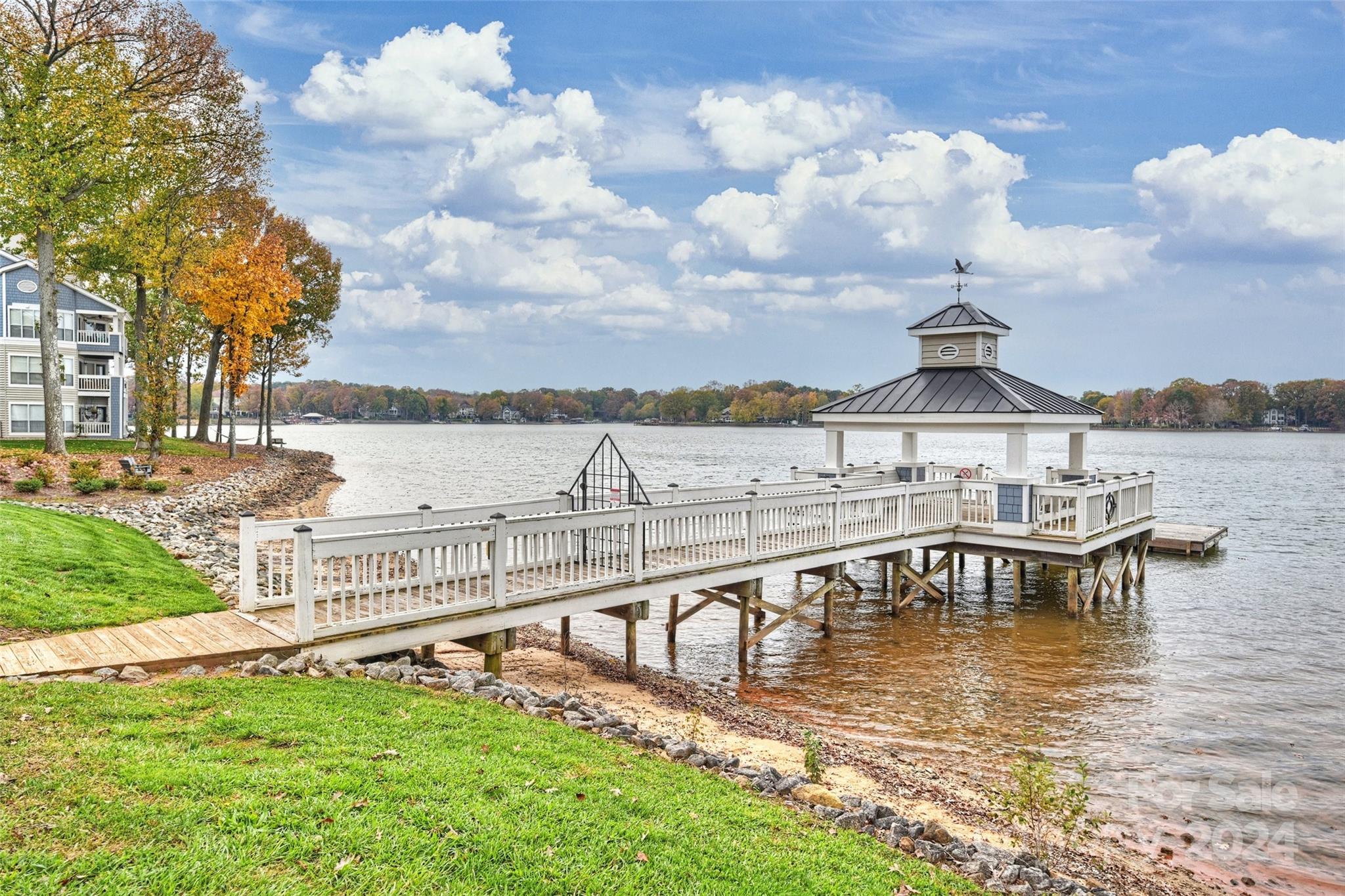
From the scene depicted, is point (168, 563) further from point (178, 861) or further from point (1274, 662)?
point (1274, 662)

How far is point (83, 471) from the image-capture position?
66.4 ft

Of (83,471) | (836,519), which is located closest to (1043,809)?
(836,519)

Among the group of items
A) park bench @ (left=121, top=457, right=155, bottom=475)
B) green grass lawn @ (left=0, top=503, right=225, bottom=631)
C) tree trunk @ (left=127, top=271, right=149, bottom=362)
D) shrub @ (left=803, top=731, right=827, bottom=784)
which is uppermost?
tree trunk @ (left=127, top=271, right=149, bottom=362)

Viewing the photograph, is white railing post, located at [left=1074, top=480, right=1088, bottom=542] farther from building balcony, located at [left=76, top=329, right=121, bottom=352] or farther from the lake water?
building balcony, located at [left=76, top=329, right=121, bottom=352]

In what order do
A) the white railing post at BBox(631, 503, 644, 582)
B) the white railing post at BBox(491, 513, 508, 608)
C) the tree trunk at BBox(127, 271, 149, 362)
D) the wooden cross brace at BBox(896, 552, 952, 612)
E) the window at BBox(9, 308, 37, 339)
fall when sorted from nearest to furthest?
the white railing post at BBox(491, 513, 508, 608)
the white railing post at BBox(631, 503, 644, 582)
the wooden cross brace at BBox(896, 552, 952, 612)
the tree trunk at BBox(127, 271, 149, 362)
the window at BBox(9, 308, 37, 339)

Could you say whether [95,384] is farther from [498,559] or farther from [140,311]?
[498,559]

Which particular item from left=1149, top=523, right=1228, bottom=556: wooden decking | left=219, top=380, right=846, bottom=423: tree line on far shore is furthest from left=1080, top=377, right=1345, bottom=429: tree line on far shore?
left=1149, top=523, right=1228, bottom=556: wooden decking

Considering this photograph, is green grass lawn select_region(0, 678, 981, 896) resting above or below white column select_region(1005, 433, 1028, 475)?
below

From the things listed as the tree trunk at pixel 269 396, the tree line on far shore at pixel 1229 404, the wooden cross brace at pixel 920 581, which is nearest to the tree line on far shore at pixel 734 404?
the tree line on far shore at pixel 1229 404

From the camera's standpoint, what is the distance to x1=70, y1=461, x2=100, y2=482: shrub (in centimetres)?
2000

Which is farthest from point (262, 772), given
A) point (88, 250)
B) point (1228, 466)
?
point (1228, 466)

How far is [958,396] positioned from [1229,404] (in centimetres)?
16511

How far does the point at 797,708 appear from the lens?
1208 centimetres

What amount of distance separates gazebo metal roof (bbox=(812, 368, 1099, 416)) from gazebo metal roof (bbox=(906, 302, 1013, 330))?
1069 mm
